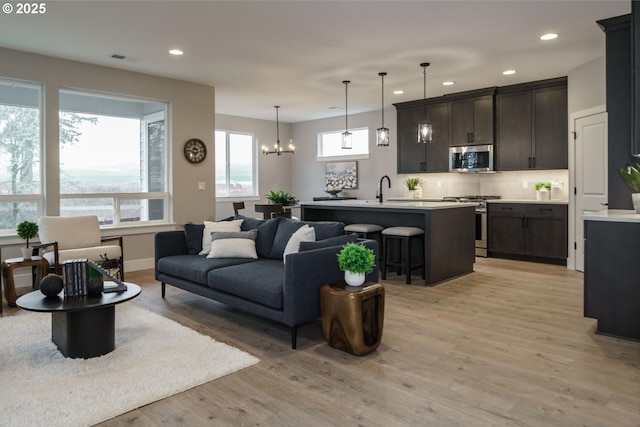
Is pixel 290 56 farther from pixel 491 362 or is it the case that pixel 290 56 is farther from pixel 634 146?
pixel 491 362

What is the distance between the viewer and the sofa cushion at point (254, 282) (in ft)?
10.6

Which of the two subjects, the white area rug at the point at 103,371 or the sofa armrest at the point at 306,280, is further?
the sofa armrest at the point at 306,280

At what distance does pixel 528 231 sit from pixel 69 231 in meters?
6.37

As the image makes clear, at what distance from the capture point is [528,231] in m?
6.77

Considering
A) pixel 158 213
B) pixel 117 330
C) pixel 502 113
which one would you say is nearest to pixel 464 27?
pixel 502 113

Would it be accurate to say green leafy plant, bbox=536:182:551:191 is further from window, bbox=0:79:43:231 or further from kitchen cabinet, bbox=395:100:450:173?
window, bbox=0:79:43:231

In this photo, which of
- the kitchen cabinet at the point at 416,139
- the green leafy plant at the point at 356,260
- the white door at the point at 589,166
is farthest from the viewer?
the kitchen cabinet at the point at 416,139

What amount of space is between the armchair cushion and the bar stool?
351cm

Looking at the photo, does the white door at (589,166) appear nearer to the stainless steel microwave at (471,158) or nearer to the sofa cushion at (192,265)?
the stainless steel microwave at (471,158)

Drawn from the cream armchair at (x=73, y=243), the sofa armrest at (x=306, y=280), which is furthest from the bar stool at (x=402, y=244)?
the cream armchair at (x=73, y=243)

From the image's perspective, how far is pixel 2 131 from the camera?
206 inches

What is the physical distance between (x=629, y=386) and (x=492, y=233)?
15.7ft

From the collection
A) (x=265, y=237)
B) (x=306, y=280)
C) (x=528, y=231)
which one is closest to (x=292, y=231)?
(x=265, y=237)

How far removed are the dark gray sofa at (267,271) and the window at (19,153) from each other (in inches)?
83.7
